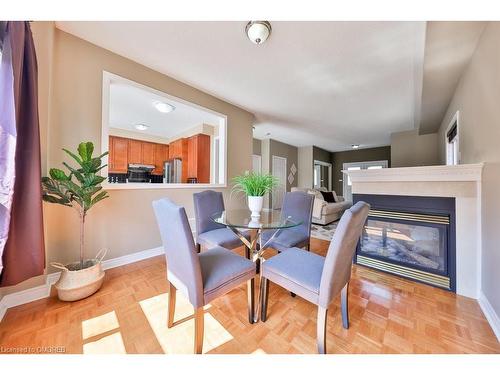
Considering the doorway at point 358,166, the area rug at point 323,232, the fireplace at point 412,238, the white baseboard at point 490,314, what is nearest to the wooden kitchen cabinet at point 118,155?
the area rug at point 323,232

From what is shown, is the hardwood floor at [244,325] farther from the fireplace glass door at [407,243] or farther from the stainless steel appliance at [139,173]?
the stainless steel appliance at [139,173]

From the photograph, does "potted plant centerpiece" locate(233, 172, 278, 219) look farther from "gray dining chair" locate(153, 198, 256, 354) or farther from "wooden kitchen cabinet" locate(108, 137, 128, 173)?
"wooden kitchen cabinet" locate(108, 137, 128, 173)

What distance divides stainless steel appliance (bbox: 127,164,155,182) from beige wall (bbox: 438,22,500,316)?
517 cm

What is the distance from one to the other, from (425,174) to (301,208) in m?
1.25

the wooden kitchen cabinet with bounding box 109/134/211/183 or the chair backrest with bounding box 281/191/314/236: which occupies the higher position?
the wooden kitchen cabinet with bounding box 109/134/211/183

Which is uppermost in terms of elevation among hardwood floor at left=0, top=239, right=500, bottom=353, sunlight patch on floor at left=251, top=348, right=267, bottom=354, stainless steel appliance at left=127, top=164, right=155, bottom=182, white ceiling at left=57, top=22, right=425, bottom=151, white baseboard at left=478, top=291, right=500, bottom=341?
white ceiling at left=57, top=22, right=425, bottom=151

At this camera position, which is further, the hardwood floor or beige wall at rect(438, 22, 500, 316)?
beige wall at rect(438, 22, 500, 316)

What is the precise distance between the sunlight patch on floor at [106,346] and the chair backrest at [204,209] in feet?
3.41

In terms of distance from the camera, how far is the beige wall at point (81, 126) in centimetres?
168

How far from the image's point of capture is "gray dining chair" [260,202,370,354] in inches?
39.7

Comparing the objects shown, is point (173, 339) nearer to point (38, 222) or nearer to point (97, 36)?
point (38, 222)

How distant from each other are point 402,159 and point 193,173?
5291mm

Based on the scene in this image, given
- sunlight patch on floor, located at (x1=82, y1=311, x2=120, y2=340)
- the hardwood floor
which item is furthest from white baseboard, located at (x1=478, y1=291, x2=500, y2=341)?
sunlight patch on floor, located at (x1=82, y1=311, x2=120, y2=340)

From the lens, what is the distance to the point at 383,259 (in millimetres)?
2111
